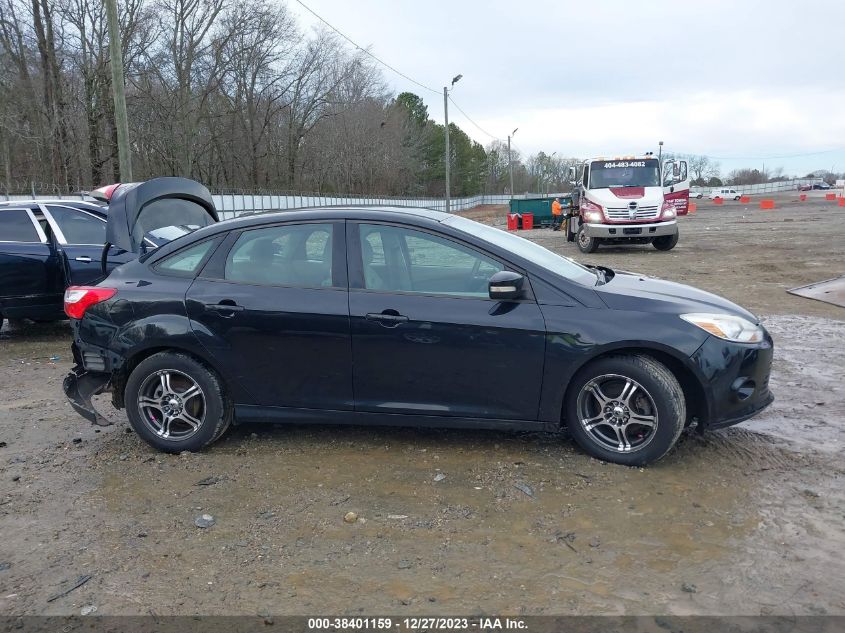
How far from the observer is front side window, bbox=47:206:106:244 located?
8.52m

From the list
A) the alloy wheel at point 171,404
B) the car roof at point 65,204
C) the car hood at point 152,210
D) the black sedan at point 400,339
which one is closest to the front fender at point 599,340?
the black sedan at point 400,339

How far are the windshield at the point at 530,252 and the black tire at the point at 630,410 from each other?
0.62 metres

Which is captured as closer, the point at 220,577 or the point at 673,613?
the point at 673,613

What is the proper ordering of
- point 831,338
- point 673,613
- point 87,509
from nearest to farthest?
point 673,613
point 87,509
point 831,338

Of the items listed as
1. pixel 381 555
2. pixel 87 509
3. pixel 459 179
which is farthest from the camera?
pixel 459 179

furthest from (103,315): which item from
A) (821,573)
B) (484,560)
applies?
(821,573)

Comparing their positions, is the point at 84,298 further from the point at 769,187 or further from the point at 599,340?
the point at 769,187

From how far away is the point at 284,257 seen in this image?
14.7 ft

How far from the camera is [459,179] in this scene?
3723 inches

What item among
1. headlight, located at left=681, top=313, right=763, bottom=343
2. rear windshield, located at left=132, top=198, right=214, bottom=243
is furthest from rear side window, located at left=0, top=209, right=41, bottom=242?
headlight, located at left=681, top=313, right=763, bottom=343

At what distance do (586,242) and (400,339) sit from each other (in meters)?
15.2

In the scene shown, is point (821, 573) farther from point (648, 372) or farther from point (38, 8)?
point (38, 8)

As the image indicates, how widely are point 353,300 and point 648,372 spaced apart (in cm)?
A: 184

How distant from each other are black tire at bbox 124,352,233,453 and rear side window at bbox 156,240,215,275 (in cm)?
57
